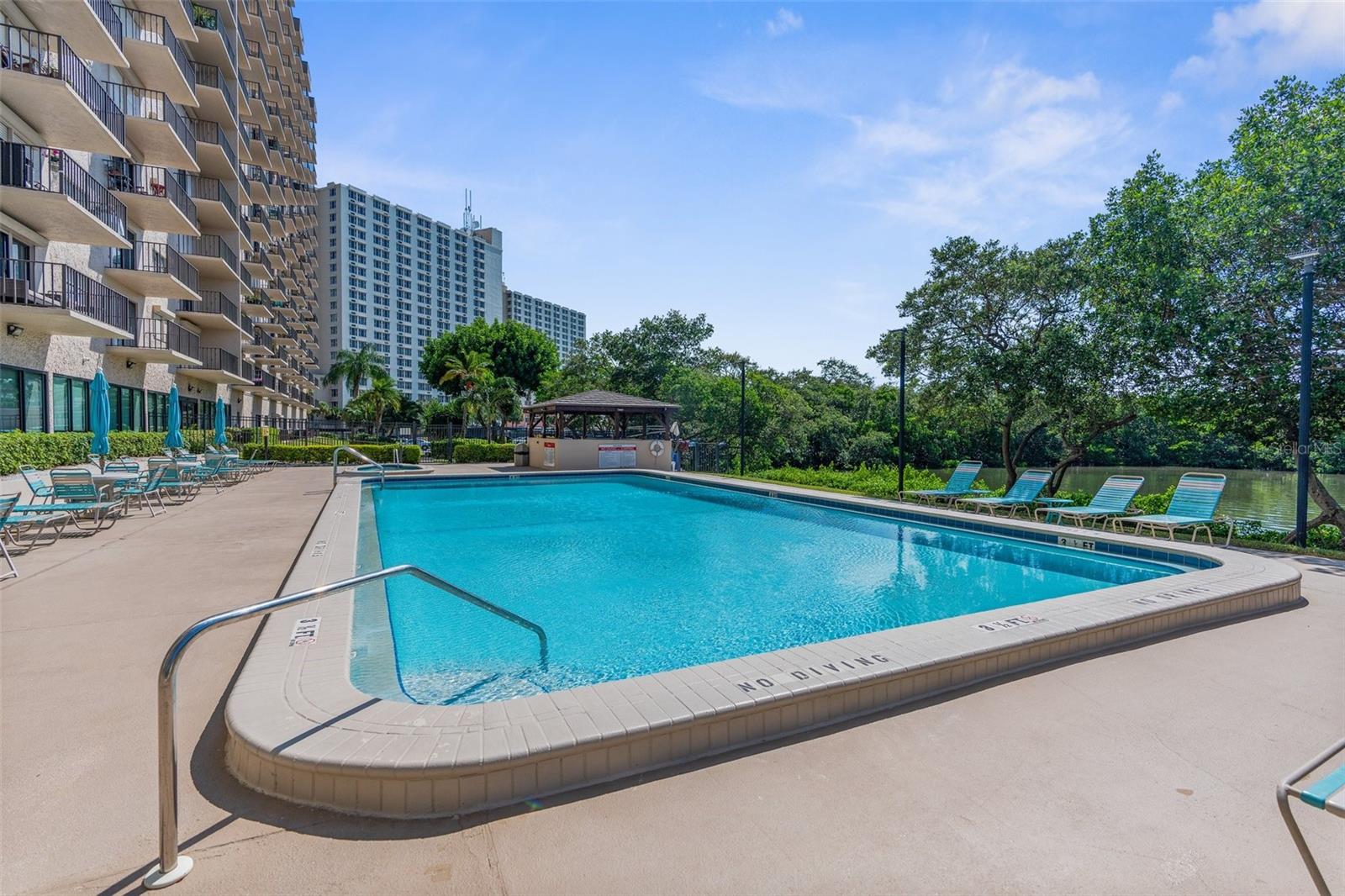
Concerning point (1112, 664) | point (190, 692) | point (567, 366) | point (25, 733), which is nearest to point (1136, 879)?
point (1112, 664)

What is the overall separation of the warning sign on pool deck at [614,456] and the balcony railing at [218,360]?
13.8 meters

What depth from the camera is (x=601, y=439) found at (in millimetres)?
22266

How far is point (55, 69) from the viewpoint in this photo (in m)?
10.9

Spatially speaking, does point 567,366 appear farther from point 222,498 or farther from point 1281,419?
point 1281,419

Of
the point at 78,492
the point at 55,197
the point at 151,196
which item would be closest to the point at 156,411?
the point at 151,196

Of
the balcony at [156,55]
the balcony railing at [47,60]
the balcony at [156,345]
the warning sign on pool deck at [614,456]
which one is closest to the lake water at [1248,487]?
the warning sign on pool deck at [614,456]

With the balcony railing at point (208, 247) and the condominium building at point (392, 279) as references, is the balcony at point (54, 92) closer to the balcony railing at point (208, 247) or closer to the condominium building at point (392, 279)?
the balcony railing at point (208, 247)

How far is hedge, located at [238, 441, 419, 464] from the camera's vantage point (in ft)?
79.2

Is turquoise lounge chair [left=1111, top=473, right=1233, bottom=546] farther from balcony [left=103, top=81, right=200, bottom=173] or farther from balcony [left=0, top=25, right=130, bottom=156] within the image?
balcony [left=103, top=81, right=200, bottom=173]

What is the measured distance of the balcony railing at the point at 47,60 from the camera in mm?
10516

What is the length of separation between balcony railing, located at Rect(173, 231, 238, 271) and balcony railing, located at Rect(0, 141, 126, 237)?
7.31 m

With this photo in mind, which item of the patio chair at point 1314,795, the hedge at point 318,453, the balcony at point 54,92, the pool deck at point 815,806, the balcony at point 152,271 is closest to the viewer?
the patio chair at point 1314,795

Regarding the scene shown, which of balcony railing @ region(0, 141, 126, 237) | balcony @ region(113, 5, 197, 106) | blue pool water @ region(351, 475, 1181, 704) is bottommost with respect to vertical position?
blue pool water @ region(351, 475, 1181, 704)

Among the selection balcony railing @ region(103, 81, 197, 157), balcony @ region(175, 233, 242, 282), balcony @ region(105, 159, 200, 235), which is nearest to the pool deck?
balcony @ region(105, 159, 200, 235)
